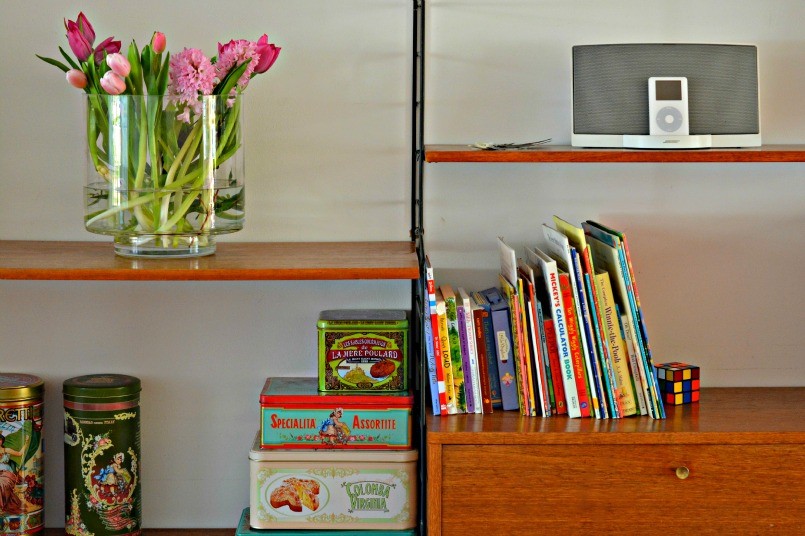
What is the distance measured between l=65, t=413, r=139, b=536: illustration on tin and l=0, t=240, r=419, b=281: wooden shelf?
30 cm

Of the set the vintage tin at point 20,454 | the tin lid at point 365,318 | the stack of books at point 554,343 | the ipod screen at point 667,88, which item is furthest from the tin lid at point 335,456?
the ipod screen at point 667,88

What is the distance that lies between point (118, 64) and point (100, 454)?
0.68m

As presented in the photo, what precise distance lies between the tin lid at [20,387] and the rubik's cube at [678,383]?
3.51 feet

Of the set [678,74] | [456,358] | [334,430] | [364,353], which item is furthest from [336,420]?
[678,74]

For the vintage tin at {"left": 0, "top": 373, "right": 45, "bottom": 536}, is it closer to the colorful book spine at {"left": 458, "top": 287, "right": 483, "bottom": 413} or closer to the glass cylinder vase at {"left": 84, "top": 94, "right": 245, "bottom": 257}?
the glass cylinder vase at {"left": 84, "top": 94, "right": 245, "bottom": 257}

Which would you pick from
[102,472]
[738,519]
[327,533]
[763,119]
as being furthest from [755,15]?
[102,472]

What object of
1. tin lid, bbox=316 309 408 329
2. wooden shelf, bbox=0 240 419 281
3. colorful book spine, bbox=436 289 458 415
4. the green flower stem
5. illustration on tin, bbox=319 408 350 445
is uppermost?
the green flower stem

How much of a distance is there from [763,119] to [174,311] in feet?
3.67

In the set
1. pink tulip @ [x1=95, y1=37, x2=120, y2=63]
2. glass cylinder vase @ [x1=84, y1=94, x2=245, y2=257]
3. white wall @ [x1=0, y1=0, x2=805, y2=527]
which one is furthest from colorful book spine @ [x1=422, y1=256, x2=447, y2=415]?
pink tulip @ [x1=95, y1=37, x2=120, y2=63]

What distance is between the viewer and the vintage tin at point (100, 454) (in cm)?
168

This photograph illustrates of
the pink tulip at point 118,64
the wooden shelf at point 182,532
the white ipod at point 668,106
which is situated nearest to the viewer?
the pink tulip at point 118,64

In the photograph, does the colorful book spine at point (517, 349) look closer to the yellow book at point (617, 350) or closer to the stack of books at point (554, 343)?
the stack of books at point (554, 343)

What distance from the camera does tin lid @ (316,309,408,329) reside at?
5.34ft

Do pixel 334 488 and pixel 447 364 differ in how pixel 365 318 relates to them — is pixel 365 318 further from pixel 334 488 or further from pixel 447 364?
pixel 334 488
